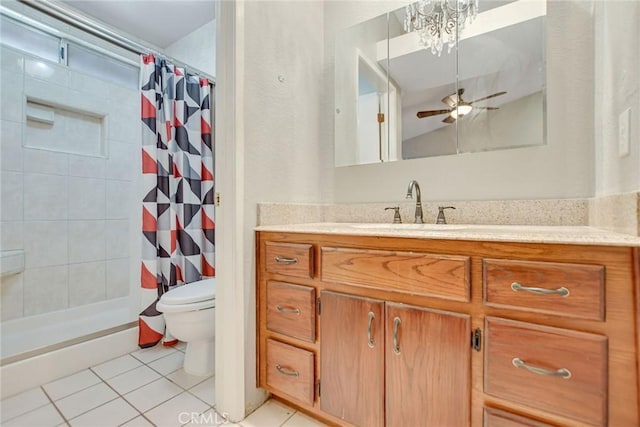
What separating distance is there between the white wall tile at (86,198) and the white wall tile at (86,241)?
0.06m

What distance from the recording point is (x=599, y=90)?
3.53 feet

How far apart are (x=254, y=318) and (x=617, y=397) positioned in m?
1.16

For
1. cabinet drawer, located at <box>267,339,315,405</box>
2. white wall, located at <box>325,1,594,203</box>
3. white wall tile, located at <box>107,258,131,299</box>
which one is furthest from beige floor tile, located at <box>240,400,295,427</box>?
white wall tile, located at <box>107,258,131,299</box>

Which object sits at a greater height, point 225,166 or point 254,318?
point 225,166

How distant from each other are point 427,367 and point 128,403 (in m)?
1.34

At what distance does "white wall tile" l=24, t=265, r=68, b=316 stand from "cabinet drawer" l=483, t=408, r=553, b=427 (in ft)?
8.76

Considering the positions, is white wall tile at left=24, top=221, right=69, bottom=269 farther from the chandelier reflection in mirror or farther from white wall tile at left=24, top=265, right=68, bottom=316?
the chandelier reflection in mirror

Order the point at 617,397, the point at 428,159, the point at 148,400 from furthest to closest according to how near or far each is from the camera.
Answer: the point at 428,159
the point at 148,400
the point at 617,397

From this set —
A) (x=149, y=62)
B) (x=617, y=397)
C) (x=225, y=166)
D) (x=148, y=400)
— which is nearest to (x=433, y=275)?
(x=617, y=397)

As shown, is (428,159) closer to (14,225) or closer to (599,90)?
(599,90)

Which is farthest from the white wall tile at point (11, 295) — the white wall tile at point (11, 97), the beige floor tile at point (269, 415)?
the beige floor tile at point (269, 415)

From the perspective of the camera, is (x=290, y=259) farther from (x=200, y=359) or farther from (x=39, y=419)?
(x=39, y=419)

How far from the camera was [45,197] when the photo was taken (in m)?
2.01

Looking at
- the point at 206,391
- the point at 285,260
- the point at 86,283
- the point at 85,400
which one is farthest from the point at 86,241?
the point at 285,260
